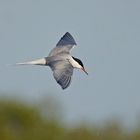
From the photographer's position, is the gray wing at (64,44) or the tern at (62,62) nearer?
the tern at (62,62)

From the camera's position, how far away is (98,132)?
37406 millimetres

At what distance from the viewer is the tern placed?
19688mm

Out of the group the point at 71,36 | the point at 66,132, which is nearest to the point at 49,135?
the point at 66,132

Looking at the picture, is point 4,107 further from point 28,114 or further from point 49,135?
point 49,135

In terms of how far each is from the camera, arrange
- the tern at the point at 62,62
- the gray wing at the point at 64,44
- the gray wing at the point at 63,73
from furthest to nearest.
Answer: the gray wing at the point at 64,44
the tern at the point at 62,62
the gray wing at the point at 63,73

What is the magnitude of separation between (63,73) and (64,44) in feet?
6.95

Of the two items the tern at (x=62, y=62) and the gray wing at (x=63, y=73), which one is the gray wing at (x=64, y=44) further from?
the gray wing at (x=63, y=73)

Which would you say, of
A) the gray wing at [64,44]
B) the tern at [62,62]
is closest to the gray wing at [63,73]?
the tern at [62,62]

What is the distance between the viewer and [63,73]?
1984 cm

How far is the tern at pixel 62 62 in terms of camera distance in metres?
19.7

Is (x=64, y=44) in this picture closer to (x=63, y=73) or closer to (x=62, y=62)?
(x=62, y=62)

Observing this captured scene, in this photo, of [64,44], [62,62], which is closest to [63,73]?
[62,62]

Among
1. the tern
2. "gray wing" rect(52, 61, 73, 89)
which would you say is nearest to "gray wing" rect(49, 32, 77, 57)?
the tern

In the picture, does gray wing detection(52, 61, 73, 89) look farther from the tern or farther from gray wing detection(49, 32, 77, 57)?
gray wing detection(49, 32, 77, 57)
